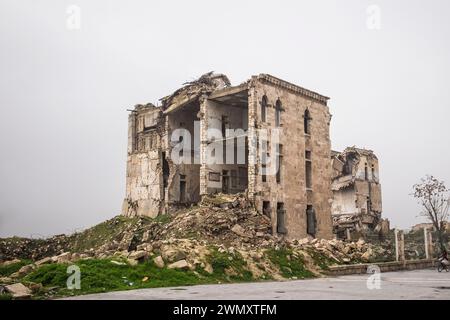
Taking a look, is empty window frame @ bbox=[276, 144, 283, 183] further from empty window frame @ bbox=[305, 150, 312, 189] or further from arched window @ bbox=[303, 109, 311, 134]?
arched window @ bbox=[303, 109, 311, 134]

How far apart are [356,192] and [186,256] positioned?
32.4 meters

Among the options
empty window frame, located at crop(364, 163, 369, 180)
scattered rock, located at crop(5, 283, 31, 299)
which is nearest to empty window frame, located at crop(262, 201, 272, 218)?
scattered rock, located at crop(5, 283, 31, 299)

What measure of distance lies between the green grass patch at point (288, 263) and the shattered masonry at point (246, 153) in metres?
7.40

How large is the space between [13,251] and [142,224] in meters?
10.0

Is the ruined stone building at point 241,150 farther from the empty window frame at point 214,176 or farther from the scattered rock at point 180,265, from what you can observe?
the scattered rock at point 180,265

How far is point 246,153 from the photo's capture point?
34.0m

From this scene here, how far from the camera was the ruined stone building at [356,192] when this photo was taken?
4594cm

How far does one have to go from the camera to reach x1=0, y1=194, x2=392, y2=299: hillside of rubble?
14070 mm

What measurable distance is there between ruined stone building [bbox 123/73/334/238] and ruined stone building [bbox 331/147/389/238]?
13.3m

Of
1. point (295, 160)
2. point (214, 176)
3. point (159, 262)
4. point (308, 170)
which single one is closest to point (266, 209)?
point (295, 160)

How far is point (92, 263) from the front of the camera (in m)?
15.1

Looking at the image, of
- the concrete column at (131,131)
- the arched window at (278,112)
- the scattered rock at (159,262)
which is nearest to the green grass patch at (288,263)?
the scattered rock at (159,262)
